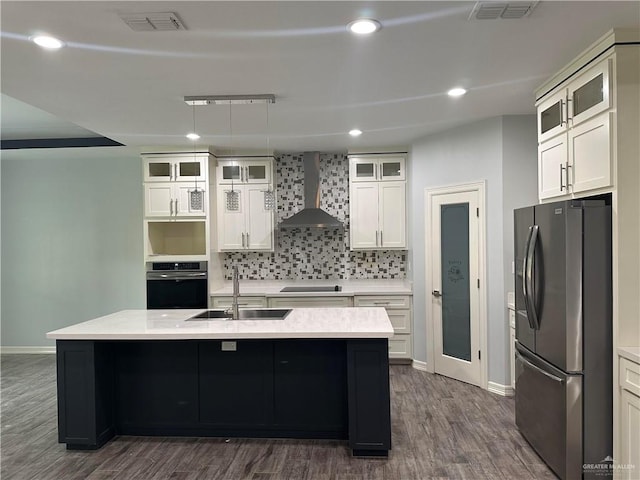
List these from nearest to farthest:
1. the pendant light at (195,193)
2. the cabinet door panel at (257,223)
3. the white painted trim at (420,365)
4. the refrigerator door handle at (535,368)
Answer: the refrigerator door handle at (535,368)
the pendant light at (195,193)
the white painted trim at (420,365)
the cabinet door panel at (257,223)

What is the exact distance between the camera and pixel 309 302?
514 centimetres

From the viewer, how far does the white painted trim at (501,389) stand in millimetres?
4078

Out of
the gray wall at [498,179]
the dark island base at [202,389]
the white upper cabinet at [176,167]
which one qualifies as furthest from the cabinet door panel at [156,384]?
the gray wall at [498,179]

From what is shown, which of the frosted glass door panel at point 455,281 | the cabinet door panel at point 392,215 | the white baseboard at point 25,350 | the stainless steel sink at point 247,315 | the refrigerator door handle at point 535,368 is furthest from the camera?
the white baseboard at point 25,350

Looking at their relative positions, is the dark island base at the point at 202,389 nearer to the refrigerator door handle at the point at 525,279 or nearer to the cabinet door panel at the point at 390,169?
the refrigerator door handle at the point at 525,279

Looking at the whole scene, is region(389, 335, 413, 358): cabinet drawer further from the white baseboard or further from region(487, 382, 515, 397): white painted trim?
the white baseboard

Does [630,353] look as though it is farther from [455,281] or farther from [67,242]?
[67,242]

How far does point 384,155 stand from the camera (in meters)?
5.45

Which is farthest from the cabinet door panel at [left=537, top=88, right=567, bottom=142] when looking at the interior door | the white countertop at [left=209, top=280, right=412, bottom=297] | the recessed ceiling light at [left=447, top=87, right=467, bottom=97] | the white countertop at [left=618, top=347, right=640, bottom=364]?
the white countertop at [left=209, top=280, right=412, bottom=297]

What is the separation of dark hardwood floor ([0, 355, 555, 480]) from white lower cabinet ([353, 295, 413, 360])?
124cm

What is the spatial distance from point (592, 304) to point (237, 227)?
409 cm

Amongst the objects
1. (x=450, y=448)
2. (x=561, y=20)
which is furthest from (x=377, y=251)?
(x=561, y=20)

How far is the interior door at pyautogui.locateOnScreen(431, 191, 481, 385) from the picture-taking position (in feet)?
14.4

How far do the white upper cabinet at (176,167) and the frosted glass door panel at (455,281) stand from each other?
2890 millimetres
